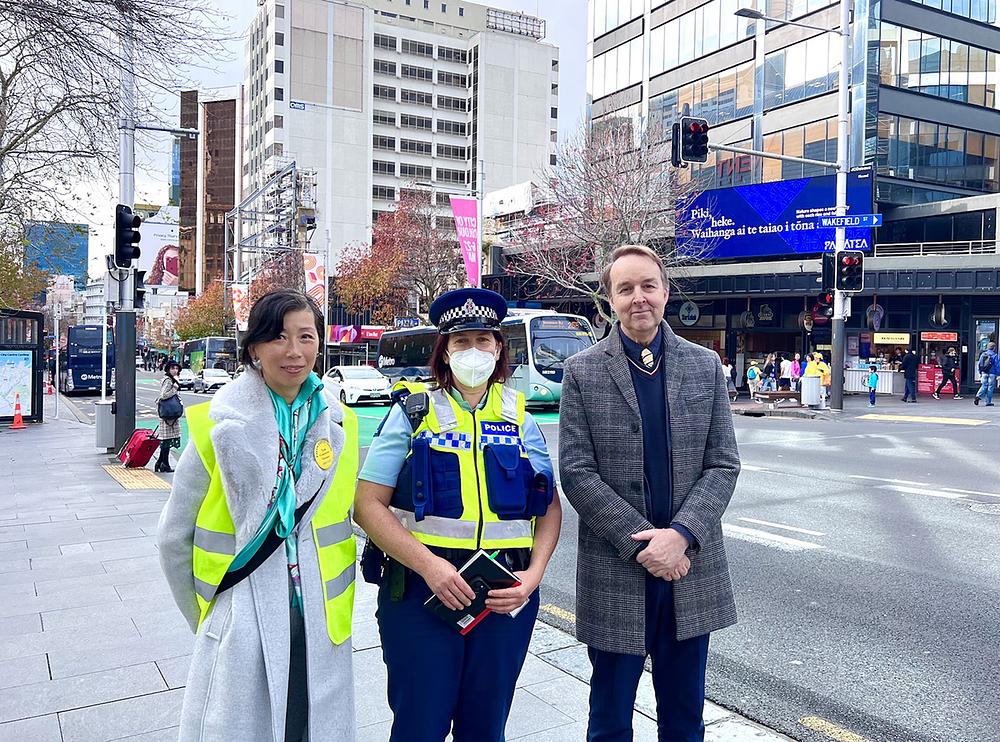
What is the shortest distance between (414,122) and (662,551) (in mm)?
86743

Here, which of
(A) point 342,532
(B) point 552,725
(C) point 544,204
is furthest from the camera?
(C) point 544,204

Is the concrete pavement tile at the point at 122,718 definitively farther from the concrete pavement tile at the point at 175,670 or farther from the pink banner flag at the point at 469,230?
the pink banner flag at the point at 469,230

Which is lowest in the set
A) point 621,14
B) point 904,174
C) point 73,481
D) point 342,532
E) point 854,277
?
point 73,481

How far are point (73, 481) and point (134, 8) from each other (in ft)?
22.2

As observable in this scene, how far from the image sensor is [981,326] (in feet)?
100

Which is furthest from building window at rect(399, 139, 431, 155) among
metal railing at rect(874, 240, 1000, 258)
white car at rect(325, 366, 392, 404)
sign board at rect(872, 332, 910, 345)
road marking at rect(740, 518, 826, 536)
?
road marking at rect(740, 518, 826, 536)

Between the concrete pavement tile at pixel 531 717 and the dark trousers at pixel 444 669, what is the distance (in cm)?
95

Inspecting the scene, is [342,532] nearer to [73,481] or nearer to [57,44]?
[57,44]

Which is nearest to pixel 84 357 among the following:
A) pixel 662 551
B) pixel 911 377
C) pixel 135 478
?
pixel 135 478

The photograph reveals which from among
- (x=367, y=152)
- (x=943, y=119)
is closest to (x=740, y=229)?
(x=943, y=119)

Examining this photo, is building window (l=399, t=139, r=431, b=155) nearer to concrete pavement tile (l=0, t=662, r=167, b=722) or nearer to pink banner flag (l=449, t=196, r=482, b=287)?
pink banner flag (l=449, t=196, r=482, b=287)

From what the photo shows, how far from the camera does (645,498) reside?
2832mm

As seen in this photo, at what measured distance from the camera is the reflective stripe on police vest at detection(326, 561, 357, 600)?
246 cm

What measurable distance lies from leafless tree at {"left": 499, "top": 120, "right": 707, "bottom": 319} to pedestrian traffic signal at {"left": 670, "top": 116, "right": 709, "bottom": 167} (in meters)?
10.9
